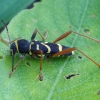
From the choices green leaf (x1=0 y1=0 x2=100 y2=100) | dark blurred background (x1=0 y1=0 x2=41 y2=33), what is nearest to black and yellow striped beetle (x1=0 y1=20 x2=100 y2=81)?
green leaf (x1=0 y1=0 x2=100 y2=100)

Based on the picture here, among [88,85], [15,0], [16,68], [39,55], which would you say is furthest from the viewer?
[15,0]

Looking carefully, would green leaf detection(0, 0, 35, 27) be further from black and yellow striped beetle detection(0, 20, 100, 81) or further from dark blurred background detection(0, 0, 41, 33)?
black and yellow striped beetle detection(0, 20, 100, 81)

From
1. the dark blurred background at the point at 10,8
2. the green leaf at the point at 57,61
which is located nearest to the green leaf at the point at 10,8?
the dark blurred background at the point at 10,8

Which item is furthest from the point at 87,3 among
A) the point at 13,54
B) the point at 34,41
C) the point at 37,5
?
the point at 13,54

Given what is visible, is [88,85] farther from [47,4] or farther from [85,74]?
[47,4]

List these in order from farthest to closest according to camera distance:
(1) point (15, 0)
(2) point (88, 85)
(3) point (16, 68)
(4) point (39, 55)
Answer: (1) point (15, 0), (4) point (39, 55), (3) point (16, 68), (2) point (88, 85)
